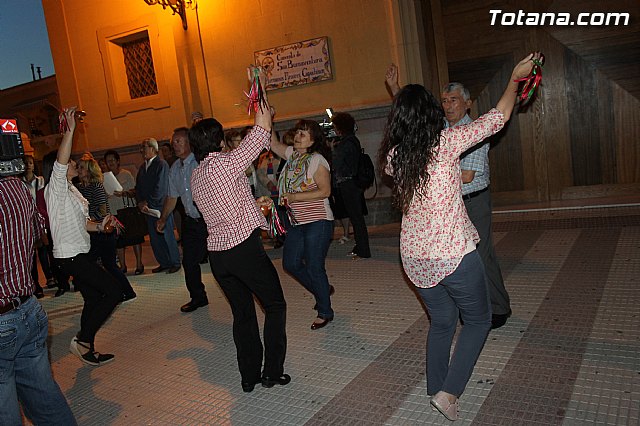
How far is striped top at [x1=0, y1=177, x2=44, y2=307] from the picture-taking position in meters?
2.67

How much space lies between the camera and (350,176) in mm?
7578

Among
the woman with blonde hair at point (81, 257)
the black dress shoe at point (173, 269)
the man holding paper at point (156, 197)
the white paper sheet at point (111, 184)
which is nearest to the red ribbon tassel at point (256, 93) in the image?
the woman with blonde hair at point (81, 257)

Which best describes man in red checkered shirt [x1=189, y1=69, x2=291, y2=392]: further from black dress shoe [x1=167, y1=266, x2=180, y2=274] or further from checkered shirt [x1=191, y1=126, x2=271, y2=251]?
black dress shoe [x1=167, y1=266, x2=180, y2=274]

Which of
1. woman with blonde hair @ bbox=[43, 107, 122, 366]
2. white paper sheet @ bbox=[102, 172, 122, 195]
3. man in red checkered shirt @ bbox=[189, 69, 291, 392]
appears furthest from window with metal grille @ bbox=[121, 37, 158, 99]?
man in red checkered shirt @ bbox=[189, 69, 291, 392]

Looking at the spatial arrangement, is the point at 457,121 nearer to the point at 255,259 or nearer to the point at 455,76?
the point at 255,259

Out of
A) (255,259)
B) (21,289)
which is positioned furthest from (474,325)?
(21,289)

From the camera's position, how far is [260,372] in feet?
13.6

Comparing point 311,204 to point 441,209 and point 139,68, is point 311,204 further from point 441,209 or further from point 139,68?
point 139,68

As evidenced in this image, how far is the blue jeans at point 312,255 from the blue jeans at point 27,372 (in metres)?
2.45

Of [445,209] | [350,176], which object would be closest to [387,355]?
[445,209]

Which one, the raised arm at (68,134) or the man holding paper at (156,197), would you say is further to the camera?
the man holding paper at (156,197)

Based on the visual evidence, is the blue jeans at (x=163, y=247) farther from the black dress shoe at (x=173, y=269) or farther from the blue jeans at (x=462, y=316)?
the blue jeans at (x=462, y=316)

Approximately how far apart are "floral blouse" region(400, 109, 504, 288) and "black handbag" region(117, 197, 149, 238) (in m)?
5.82

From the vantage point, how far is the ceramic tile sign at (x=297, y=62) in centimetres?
992
